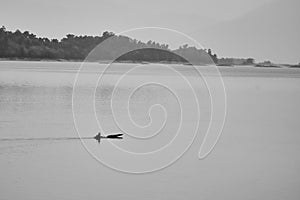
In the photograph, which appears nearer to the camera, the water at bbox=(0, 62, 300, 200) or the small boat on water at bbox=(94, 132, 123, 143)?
the water at bbox=(0, 62, 300, 200)

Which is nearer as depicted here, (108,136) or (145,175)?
(145,175)

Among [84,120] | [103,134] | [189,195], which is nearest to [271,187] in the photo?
[189,195]

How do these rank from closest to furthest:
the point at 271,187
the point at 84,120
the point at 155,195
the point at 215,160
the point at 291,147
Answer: the point at 155,195 → the point at 271,187 → the point at 215,160 → the point at 291,147 → the point at 84,120

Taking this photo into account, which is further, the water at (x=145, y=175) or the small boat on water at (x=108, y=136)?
the small boat on water at (x=108, y=136)

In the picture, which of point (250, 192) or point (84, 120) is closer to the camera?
point (250, 192)

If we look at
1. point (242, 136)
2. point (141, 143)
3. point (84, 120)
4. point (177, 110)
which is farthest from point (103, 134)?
point (177, 110)

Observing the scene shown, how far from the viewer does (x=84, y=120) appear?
21.4 metres

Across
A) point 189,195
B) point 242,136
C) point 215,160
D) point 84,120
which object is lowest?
point 189,195

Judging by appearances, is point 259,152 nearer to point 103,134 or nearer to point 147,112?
point 103,134

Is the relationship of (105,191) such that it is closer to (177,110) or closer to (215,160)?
(215,160)

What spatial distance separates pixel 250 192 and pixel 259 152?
178 inches

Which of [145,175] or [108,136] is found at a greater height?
[108,136]

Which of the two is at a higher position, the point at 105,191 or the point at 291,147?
the point at 291,147

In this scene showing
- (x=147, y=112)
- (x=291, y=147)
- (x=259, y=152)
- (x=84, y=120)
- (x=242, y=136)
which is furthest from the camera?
Result: (x=147, y=112)
